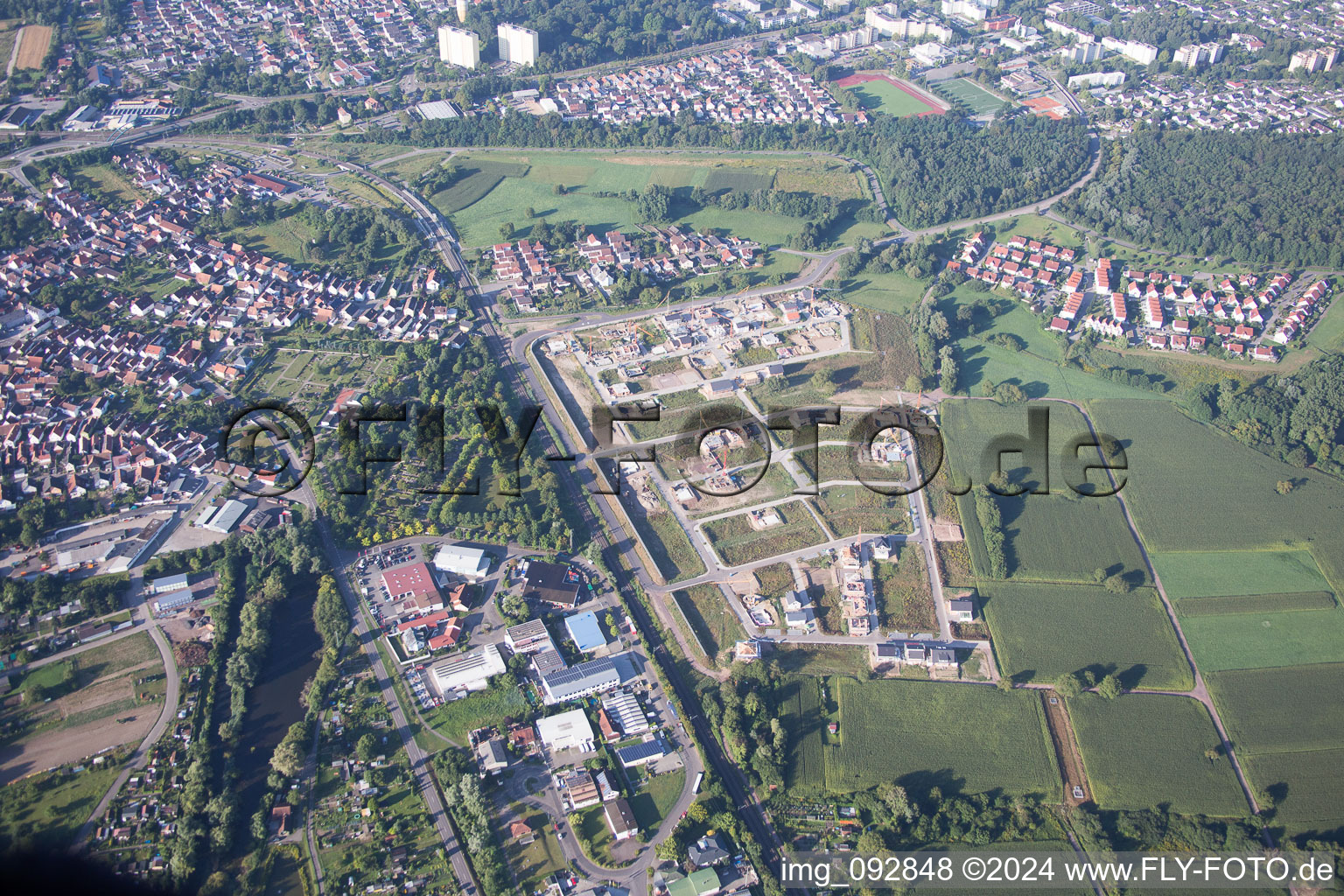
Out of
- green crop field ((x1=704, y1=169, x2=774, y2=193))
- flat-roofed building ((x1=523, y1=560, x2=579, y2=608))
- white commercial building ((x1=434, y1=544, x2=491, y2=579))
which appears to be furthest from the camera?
green crop field ((x1=704, y1=169, x2=774, y2=193))

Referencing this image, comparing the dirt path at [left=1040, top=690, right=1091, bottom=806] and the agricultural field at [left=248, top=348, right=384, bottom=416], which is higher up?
the agricultural field at [left=248, top=348, right=384, bottom=416]

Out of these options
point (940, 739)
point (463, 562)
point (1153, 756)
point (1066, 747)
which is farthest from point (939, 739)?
point (463, 562)

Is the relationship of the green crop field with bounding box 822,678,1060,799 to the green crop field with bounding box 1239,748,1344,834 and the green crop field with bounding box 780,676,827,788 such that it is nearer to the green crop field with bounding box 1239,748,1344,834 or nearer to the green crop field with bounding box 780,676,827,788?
the green crop field with bounding box 780,676,827,788

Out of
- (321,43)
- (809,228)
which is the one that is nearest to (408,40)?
(321,43)

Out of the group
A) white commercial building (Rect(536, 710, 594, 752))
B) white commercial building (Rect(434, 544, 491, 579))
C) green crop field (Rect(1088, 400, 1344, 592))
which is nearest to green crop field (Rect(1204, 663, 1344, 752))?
green crop field (Rect(1088, 400, 1344, 592))

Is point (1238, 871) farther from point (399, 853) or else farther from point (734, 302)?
point (734, 302)

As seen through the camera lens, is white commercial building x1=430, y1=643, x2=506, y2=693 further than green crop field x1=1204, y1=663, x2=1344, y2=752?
Yes

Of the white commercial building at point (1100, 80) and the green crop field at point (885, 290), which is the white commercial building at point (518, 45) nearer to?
the green crop field at point (885, 290)

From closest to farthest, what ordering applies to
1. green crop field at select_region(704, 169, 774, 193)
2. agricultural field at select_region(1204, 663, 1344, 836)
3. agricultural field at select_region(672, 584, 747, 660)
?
agricultural field at select_region(1204, 663, 1344, 836)
agricultural field at select_region(672, 584, 747, 660)
green crop field at select_region(704, 169, 774, 193)
